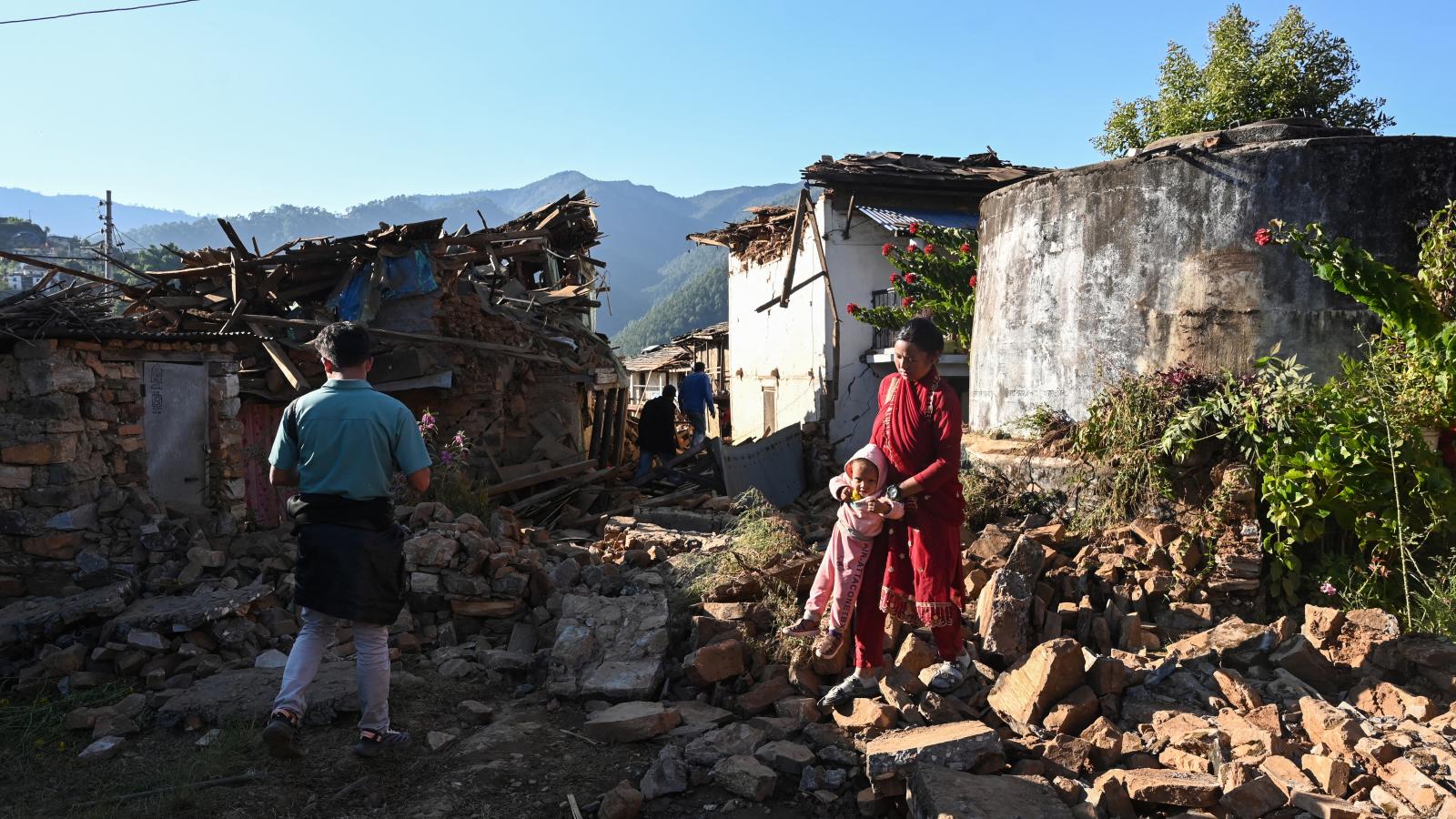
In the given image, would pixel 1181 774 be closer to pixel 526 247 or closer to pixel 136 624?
pixel 136 624

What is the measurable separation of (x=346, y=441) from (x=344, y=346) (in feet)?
1.38

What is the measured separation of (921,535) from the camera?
445 cm

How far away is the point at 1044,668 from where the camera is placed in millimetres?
4020

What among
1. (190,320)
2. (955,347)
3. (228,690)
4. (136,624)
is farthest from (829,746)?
(955,347)

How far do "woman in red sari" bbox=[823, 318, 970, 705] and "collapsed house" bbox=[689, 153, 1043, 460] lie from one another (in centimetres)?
951

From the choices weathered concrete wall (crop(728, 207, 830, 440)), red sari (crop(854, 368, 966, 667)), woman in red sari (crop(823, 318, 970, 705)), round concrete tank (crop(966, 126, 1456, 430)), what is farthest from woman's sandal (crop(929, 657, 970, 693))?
weathered concrete wall (crop(728, 207, 830, 440))

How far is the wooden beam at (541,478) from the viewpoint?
10.8 meters

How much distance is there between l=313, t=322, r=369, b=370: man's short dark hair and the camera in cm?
393

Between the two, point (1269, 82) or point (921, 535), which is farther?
point (1269, 82)

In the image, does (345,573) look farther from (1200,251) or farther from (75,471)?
(1200,251)

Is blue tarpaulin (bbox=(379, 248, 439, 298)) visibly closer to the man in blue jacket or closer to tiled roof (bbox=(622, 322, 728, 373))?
the man in blue jacket

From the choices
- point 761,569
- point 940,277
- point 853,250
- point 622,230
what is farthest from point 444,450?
point 622,230

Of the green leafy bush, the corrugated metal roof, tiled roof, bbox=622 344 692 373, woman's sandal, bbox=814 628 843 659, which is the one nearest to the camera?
woman's sandal, bbox=814 628 843 659

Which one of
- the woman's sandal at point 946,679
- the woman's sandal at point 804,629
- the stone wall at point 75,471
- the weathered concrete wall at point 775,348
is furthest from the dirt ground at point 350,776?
the weathered concrete wall at point 775,348
